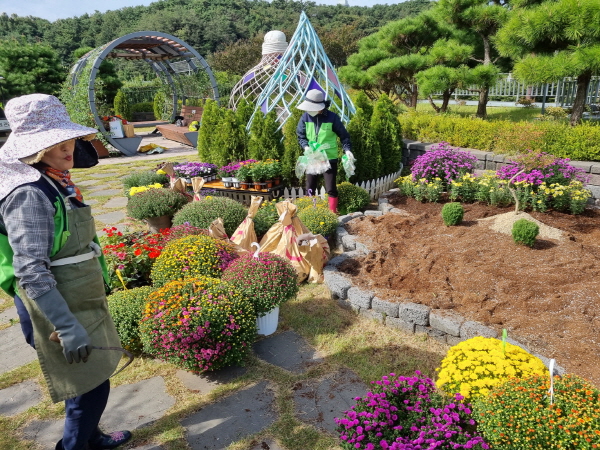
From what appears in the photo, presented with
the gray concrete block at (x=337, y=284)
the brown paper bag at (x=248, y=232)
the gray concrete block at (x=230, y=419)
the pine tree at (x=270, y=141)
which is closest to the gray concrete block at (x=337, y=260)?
the gray concrete block at (x=337, y=284)

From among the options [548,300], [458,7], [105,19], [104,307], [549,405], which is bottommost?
[548,300]

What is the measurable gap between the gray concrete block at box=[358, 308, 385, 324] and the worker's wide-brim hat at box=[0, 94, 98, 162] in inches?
106

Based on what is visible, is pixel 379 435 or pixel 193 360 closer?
pixel 379 435

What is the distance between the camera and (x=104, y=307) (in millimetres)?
2193

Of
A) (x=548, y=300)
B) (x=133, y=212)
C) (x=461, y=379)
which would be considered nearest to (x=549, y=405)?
(x=461, y=379)

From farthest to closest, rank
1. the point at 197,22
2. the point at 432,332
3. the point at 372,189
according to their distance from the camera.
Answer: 1. the point at 197,22
2. the point at 372,189
3. the point at 432,332

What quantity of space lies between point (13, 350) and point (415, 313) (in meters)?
3.36

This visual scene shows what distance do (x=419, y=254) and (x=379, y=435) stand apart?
8.97 feet

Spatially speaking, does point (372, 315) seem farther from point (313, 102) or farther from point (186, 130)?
point (186, 130)

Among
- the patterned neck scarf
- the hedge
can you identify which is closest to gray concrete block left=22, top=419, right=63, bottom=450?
the patterned neck scarf

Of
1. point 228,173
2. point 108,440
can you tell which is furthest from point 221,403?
point 228,173

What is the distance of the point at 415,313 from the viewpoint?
3500mm

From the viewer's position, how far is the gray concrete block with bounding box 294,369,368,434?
2.70m

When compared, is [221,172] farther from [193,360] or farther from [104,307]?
[104,307]
